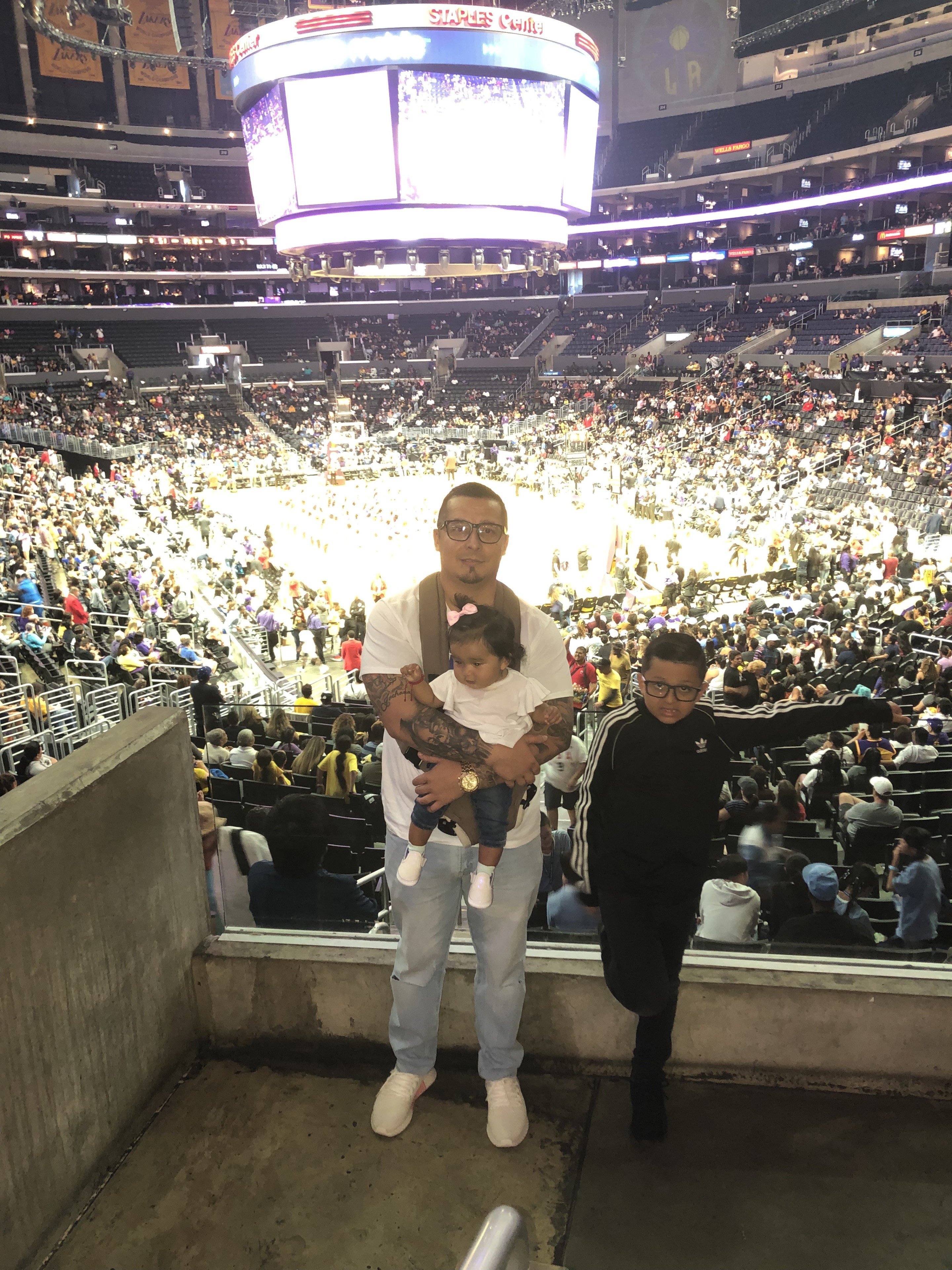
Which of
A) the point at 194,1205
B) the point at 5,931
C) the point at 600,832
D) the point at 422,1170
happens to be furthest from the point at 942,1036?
the point at 5,931

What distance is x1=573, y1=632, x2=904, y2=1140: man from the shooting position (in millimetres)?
2803

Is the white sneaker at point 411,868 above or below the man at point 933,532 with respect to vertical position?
above

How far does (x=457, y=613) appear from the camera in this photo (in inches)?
112

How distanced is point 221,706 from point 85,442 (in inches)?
1164

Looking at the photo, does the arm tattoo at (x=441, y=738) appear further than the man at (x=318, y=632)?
No

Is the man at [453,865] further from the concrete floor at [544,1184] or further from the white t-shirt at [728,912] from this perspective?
the white t-shirt at [728,912]

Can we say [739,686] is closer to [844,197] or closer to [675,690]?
[675,690]

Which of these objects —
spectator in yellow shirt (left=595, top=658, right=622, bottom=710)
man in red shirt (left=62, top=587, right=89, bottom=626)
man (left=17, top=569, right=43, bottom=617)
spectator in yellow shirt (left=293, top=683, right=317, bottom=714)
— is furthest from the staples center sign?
spectator in yellow shirt (left=293, top=683, right=317, bottom=714)

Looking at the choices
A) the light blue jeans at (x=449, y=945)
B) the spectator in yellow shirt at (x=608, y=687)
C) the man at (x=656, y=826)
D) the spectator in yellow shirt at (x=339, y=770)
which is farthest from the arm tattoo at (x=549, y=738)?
the spectator in yellow shirt at (x=608, y=687)

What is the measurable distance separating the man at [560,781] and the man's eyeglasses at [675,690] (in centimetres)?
66

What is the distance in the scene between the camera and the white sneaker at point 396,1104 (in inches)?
112

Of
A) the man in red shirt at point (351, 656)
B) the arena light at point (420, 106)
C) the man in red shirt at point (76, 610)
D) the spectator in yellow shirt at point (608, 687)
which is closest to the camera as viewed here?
the spectator in yellow shirt at point (608, 687)

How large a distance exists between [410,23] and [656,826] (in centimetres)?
2233

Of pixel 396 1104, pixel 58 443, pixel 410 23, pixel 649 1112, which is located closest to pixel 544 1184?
pixel 649 1112
